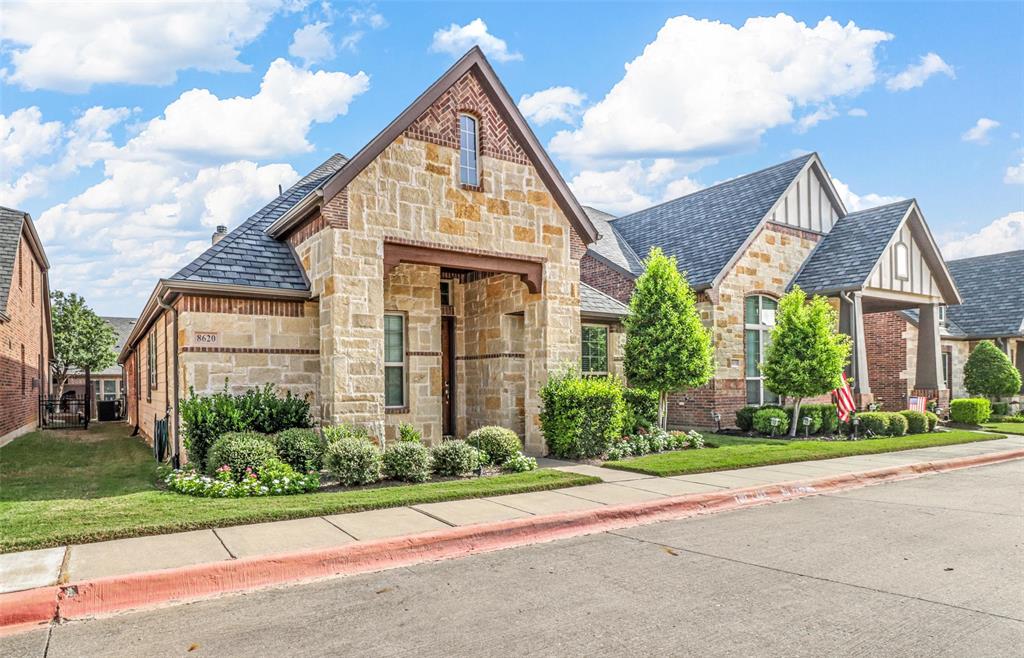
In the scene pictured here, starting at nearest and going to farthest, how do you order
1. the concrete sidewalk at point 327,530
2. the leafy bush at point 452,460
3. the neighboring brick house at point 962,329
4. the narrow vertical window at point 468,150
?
the concrete sidewalk at point 327,530 → the leafy bush at point 452,460 → the narrow vertical window at point 468,150 → the neighboring brick house at point 962,329

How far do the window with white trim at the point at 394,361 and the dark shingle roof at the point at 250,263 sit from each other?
2.27 m

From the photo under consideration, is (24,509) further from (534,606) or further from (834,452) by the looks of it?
(834,452)

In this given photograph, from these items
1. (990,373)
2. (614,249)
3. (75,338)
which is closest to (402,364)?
(614,249)

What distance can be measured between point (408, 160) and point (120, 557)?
8189 millimetres

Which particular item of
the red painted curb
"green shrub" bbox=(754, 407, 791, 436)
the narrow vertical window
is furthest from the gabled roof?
"green shrub" bbox=(754, 407, 791, 436)

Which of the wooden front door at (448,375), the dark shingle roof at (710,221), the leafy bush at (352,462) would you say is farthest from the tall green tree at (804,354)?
the leafy bush at (352,462)

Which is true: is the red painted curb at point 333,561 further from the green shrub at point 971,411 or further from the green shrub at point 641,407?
the green shrub at point 971,411

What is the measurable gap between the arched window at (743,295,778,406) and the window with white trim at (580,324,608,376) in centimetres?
464

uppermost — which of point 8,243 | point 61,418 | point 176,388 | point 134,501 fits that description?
point 8,243

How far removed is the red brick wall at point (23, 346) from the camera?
58.9 feet

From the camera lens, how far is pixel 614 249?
23234 mm

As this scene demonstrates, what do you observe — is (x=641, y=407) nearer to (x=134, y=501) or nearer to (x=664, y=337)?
(x=664, y=337)

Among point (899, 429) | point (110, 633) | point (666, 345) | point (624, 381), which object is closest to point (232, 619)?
point (110, 633)

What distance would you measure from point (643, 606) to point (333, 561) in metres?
2.86
